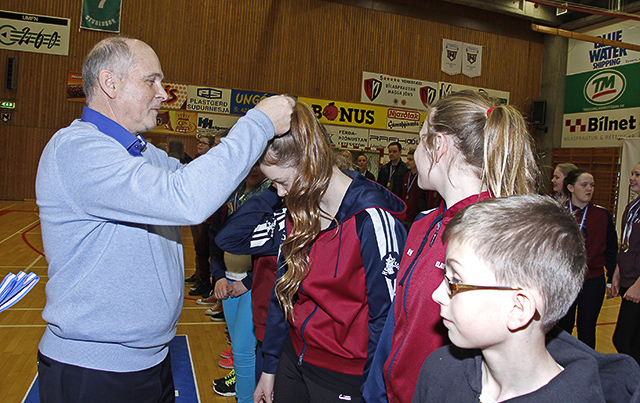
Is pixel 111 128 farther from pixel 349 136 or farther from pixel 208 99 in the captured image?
pixel 349 136

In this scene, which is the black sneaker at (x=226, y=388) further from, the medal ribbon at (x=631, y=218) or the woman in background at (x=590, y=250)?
the medal ribbon at (x=631, y=218)

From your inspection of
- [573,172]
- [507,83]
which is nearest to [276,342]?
[573,172]

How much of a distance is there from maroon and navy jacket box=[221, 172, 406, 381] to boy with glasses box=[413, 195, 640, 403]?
1.85ft

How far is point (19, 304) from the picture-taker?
204 inches

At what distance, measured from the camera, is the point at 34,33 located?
37.5 ft

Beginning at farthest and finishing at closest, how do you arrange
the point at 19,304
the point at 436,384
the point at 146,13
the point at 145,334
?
the point at 146,13 → the point at 19,304 → the point at 145,334 → the point at 436,384

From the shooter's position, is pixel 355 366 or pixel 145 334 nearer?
pixel 145 334

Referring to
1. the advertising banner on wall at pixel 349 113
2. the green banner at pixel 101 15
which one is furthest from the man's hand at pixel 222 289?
the green banner at pixel 101 15

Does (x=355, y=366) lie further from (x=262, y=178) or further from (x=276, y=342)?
(x=262, y=178)

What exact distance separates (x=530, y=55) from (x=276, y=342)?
53.6ft

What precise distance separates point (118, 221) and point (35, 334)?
3690 millimetres

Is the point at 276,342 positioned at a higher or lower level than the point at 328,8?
lower

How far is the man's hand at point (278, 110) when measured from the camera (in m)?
1.40

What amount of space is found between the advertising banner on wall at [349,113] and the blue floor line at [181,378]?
32.2 ft
